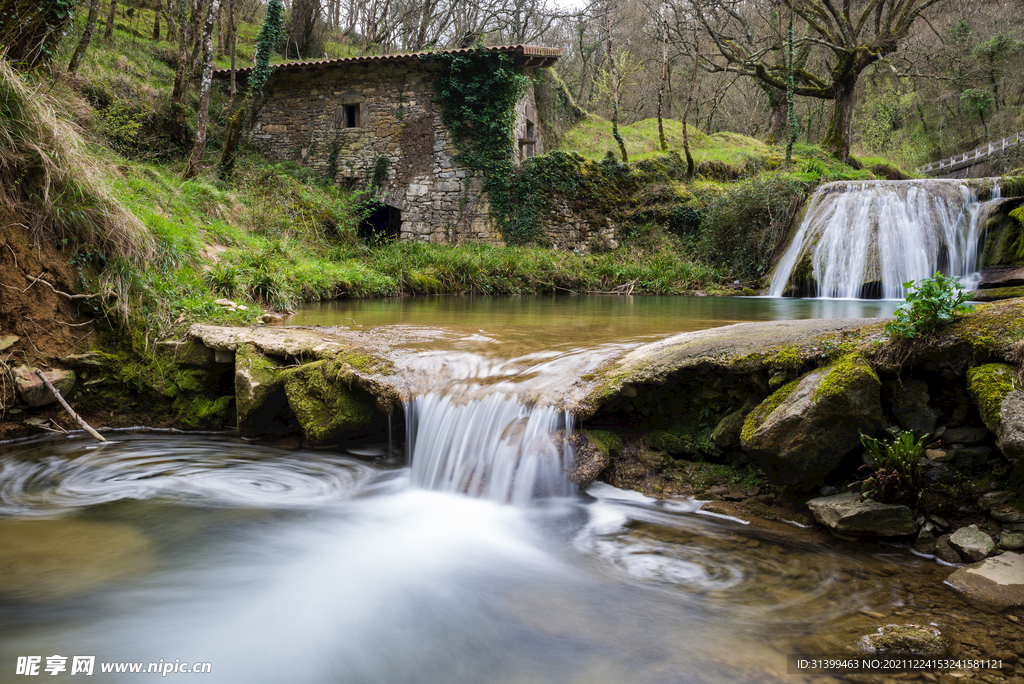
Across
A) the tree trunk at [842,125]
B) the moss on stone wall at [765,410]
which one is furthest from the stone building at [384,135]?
the moss on stone wall at [765,410]

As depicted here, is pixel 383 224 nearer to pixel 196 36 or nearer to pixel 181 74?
pixel 181 74

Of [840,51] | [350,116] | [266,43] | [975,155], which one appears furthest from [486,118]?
[975,155]

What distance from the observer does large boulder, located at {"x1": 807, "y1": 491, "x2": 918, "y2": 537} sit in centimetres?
279

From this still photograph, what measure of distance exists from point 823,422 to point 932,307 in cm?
87

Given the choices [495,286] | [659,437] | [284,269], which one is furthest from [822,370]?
[495,286]

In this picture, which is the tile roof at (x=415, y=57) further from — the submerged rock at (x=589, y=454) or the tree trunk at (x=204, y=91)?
the submerged rock at (x=589, y=454)

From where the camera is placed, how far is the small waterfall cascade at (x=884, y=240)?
10742 millimetres

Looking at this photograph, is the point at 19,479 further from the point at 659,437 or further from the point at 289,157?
the point at 289,157

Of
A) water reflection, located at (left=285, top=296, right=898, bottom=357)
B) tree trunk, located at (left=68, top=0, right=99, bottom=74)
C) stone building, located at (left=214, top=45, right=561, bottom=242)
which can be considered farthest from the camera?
stone building, located at (left=214, top=45, right=561, bottom=242)

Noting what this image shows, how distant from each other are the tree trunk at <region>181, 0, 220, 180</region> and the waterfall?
10.5 meters

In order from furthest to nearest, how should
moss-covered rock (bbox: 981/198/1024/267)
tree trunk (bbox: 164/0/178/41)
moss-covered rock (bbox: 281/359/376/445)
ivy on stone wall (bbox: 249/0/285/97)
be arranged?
1. tree trunk (bbox: 164/0/178/41)
2. ivy on stone wall (bbox: 249/0/285/97)
3. moss-covered rock (bbox: 981/198/1024/267)
4. moss-covered rock (bbox: 281/359/376/445)

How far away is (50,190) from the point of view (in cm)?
468

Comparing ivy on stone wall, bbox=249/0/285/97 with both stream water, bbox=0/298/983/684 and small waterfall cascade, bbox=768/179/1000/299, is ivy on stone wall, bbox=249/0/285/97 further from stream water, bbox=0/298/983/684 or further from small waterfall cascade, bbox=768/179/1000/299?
small waterfall cascade, bbox=768/179/1000/299

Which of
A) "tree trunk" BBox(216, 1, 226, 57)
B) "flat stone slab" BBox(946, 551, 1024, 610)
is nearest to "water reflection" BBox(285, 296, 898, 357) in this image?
"flat stone slab" BBox(946, 551, 1024, 610)
